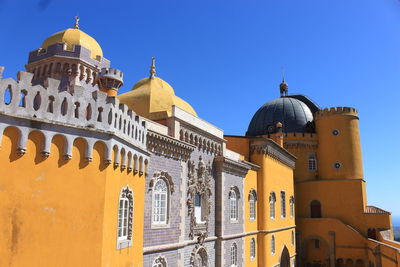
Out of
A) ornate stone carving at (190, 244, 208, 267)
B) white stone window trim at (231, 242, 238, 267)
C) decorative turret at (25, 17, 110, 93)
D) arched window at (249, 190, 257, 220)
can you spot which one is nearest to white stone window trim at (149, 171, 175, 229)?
ornate stone carving at (190, 244, 208, 267)

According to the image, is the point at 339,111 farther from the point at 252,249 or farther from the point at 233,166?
the point at 233,166

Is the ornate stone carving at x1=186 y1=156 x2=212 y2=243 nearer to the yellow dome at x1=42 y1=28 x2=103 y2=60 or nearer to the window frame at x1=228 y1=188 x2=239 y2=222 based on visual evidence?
the window frame at x1=228 y1=188 x2=239 y2=222

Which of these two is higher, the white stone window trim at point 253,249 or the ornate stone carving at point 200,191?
the ornate stone carving at point 200,191

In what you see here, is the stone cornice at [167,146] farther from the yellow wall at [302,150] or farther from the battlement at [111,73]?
the yellow wall at [302,150]

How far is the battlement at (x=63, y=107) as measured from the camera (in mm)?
7534

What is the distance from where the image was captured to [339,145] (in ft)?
109

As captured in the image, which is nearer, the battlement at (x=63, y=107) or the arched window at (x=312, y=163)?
the battlement at (x=63, y=107)

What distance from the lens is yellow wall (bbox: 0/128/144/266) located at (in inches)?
286

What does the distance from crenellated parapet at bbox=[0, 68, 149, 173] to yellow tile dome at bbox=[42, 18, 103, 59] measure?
1054 centimetres

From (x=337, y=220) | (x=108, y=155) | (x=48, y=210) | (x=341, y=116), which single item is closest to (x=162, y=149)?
(x=108, y=155)

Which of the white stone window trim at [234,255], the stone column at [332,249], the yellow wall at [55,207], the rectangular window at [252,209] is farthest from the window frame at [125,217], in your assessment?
the stone column at [332,249]

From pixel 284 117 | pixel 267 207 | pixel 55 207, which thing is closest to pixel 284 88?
pixel 284 117

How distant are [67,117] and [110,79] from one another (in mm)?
5218

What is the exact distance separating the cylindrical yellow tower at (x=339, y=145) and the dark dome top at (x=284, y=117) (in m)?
2.34
